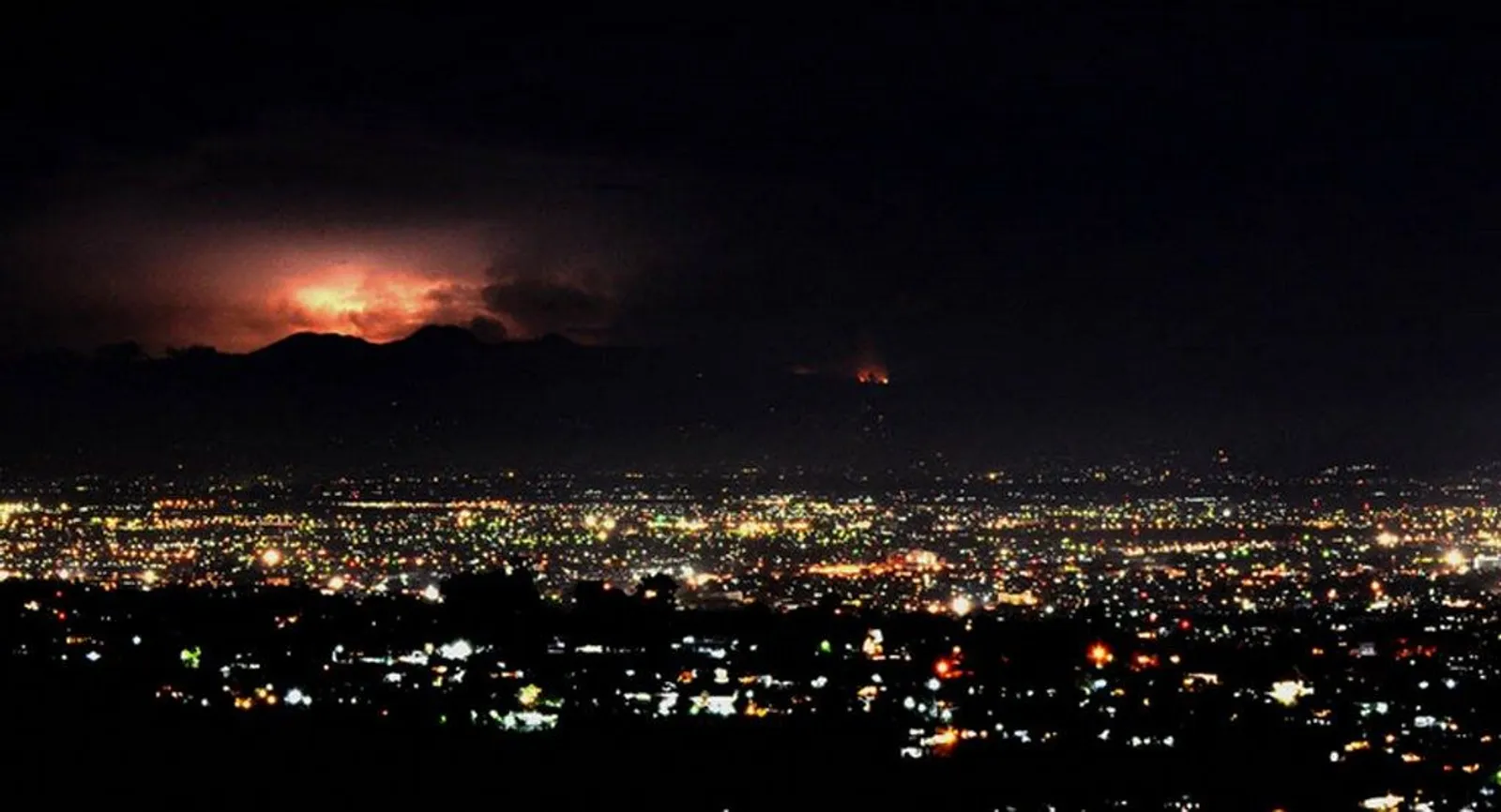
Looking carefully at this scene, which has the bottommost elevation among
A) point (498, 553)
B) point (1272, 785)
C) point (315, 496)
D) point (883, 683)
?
point (1272, 785)

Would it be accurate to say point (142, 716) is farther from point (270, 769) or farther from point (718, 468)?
point (718, 468)

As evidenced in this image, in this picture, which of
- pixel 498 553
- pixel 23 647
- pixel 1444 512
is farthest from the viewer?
pixel 1444 512

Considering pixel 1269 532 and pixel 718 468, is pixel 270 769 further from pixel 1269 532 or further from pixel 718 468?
pixel 718 468

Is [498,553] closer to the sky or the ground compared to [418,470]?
closer to the ground

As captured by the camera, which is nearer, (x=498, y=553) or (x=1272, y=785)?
(x=1272, y=785)

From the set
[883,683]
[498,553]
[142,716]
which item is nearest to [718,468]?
[498,553]

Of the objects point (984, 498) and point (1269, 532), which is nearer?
point (1269, 532)

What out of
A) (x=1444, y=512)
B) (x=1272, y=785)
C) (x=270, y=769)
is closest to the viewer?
(x=270, y=769)

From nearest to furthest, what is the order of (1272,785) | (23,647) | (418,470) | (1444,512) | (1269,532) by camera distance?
(1272,785) < (23,647) < (1269,532) < (1444,512) < (418,470)

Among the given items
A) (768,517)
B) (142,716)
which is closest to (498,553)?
(768,517)
